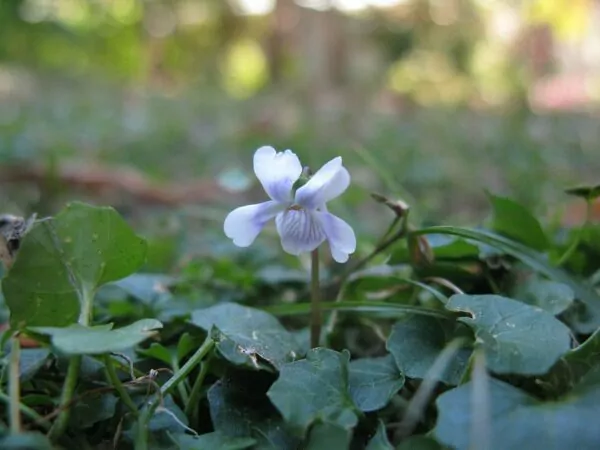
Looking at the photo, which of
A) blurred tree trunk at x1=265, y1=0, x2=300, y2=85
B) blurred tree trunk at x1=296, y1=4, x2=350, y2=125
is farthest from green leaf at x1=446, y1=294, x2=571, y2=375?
blurred tree trunk at x1=265, y1=0, x2=300, y2=85

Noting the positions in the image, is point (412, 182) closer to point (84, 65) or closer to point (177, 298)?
point (177, 298)

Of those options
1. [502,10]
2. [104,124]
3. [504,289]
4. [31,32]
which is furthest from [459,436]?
[502,10]

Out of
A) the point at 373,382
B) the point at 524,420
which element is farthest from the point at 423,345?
the point at 524,420

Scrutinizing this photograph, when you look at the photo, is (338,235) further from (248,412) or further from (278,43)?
(278,43)

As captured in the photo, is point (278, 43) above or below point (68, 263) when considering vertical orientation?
below

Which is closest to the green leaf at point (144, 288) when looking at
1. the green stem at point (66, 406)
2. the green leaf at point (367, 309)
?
the green leaf at point (367, 309)

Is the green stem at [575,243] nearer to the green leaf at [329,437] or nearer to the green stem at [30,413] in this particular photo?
the green leaf at [329,437]

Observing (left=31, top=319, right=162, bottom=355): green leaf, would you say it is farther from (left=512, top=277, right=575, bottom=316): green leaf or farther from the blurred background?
the blurred background
